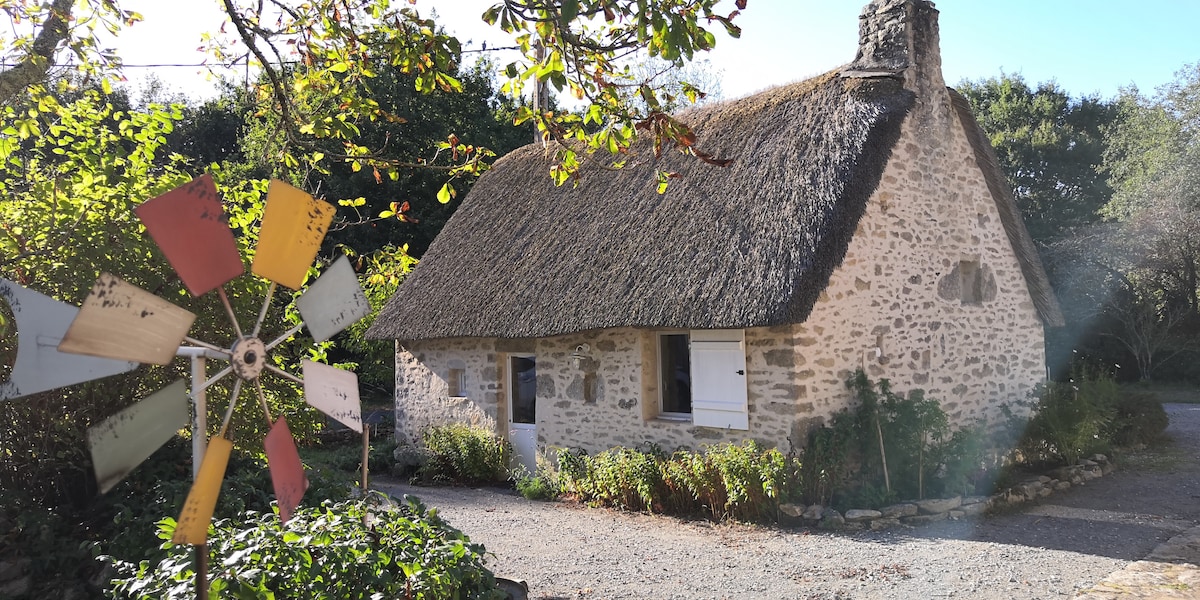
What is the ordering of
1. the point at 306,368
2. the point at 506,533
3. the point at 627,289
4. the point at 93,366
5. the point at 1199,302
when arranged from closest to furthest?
the point at 93,366, the point at 306,368, the point at 506,533, the point at 627,289, the point at 1199,302

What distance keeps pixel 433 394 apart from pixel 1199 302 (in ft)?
62.3

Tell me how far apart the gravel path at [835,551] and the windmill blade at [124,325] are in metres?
3.41

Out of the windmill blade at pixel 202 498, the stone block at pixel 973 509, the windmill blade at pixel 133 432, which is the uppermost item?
the windmill blade at pixel 133 432

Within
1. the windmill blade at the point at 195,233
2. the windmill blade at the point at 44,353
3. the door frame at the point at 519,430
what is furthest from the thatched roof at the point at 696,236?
the windmill blade at the point at 44,353

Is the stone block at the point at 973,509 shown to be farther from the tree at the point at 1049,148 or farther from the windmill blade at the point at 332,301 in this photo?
the tree at the point at 1049,148

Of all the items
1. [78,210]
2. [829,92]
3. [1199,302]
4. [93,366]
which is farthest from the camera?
[1199,302]

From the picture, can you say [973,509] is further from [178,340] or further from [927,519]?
[178,340]

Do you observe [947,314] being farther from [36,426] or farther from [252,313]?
[36,426]

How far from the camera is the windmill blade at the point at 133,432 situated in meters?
2.83

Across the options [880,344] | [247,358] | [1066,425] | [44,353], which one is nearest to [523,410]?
[880,344]

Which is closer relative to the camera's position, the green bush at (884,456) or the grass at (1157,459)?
the green bush at (884,456)

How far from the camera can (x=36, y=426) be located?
5109 millimetres

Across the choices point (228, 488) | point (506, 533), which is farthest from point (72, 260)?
point (506, 533)

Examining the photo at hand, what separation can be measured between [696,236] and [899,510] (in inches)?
131
